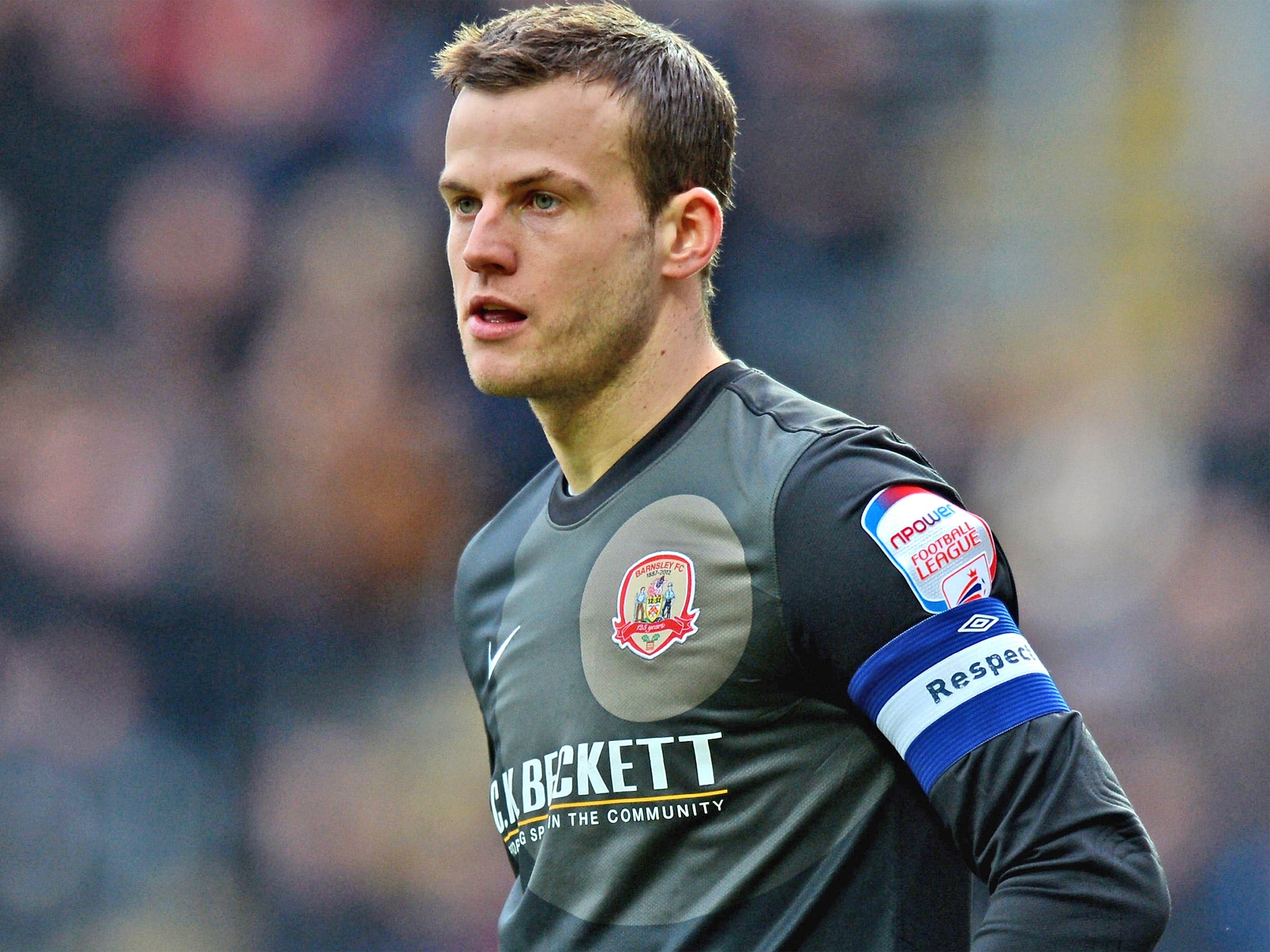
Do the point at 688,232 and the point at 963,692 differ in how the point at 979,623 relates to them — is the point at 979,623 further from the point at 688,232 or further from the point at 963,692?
the point at 688,232

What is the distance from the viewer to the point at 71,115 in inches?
217

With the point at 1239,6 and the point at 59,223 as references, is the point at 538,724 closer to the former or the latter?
the point at 59,223

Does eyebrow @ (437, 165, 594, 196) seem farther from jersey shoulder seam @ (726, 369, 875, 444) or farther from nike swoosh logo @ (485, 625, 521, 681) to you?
nike swoosh logo @ (485, 625, 521, 681)

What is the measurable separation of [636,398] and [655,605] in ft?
1.14

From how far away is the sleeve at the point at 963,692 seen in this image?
1.70 metres

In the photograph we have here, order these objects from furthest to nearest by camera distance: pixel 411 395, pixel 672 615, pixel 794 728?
pixel 411 395 < pixel 672 615 < pixel 794 728

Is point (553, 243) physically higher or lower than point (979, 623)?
higher

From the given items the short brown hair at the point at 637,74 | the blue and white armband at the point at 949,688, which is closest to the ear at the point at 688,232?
the short brown hair at the point at 637,74

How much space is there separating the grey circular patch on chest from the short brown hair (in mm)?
456

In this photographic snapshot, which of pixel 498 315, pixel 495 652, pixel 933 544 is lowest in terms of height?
pixel 933 544

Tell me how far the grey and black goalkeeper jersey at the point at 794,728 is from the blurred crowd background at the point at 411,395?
3.10 m

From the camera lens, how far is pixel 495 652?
95.4 inches

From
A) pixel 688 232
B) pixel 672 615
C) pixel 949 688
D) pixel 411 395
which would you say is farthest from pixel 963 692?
pixel 411 395

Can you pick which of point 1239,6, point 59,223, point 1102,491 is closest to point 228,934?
point 59,223
